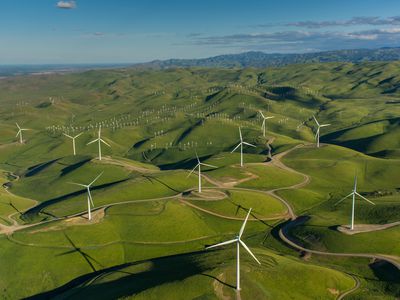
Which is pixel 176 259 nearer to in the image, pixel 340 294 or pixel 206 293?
pixel 206 293

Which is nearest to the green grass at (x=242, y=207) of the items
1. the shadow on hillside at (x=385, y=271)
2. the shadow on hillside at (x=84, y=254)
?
the shadow on hillside at (x=84, y=254)

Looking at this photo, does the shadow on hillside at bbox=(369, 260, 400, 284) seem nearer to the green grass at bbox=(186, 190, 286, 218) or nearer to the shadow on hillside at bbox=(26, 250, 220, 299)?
the shadow on hillside at bbox=(26, 250, 220, 299)

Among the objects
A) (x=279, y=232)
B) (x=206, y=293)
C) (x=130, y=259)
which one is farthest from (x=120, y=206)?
(x=206, y=293)

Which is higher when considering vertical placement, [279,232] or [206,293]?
[206,293]

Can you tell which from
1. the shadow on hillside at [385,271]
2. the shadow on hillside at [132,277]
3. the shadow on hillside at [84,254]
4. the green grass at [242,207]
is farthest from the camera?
the green grass at [242,207]

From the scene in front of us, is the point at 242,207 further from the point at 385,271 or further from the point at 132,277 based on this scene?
the point at 385,271

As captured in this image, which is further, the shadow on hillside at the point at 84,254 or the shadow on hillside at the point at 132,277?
the shadow on hillside at the point at 84,254

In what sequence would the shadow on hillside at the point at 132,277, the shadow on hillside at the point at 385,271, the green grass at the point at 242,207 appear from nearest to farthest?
1. the shadow on hillside at the point at 132,277
2. the shadow on hillside at the point at 385,271
3. the green grass at the point at 242,207

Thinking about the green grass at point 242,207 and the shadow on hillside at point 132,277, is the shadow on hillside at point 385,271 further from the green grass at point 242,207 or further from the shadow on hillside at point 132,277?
the green grass at point 242,207
